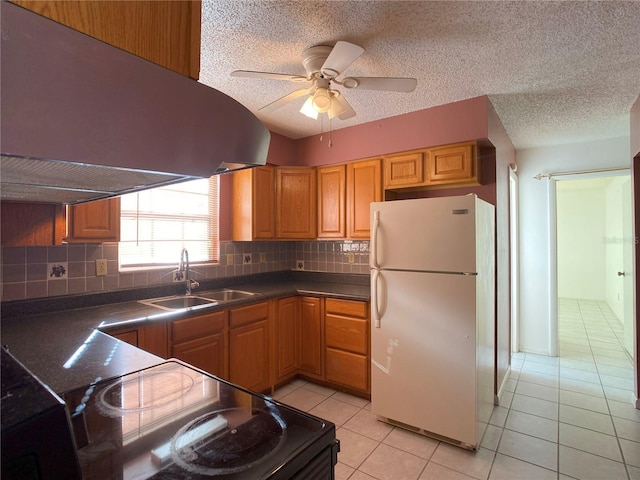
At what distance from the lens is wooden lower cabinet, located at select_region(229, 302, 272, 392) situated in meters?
2.56

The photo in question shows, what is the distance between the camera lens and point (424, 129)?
279cm

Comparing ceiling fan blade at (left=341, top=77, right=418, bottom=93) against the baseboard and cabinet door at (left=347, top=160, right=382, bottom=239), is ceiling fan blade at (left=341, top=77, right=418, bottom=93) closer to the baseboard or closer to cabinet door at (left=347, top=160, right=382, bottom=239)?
cabinet door at (left=347, top=160, right=382, bottom=239)

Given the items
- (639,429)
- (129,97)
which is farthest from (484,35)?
(639,429)

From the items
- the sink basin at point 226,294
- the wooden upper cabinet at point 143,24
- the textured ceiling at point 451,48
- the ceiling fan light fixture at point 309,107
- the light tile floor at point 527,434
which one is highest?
the textured ceiling at point 451,48

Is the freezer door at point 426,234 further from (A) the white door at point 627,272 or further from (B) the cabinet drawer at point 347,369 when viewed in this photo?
(A) the white door at point 627,272

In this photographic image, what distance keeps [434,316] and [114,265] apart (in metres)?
2.31

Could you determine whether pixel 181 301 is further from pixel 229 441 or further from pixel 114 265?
pixel 229 441

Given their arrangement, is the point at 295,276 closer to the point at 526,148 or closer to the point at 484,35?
the point at 484,35

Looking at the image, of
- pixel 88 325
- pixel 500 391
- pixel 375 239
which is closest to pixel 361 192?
pixel 375 239

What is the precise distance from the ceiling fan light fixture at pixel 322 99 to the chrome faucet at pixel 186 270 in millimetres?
1649

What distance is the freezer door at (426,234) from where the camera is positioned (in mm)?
2131

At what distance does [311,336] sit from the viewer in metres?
3.09

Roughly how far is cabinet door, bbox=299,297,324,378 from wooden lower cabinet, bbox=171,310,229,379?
85 cm

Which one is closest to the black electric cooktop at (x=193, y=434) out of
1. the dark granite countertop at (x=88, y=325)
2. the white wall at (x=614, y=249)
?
the dark granite countertop at (x=88, y=325)
